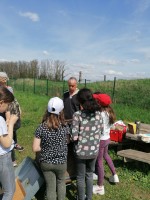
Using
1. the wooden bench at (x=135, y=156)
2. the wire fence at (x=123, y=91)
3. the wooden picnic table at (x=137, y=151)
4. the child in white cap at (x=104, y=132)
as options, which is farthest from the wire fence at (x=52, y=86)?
the child in white cap at (x=104, y=132)

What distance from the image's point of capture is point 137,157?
4984 mm

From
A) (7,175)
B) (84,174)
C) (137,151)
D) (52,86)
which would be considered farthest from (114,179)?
(52,86)

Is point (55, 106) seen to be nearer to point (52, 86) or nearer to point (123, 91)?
point (123, 91)

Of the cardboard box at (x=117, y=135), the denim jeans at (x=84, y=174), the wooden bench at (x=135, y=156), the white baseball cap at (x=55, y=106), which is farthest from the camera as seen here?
the cardboard box at (x=117, y=135)

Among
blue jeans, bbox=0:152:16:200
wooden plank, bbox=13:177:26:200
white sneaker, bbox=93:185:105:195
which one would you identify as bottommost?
white sneaker, bbox=93:185:105:195

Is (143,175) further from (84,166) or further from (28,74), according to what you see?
(28,74)

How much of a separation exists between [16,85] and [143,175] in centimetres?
2538

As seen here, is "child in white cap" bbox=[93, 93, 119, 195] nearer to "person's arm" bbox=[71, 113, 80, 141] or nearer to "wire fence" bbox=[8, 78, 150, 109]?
"person's arm" bbox=[71, 113, 80, 141]

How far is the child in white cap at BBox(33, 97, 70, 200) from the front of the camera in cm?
308

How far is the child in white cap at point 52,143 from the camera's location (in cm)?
308

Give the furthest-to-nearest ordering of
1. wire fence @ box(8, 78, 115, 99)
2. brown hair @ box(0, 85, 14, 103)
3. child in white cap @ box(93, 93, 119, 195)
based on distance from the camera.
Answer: wire fence @ box(8, 78, 115, 99) → child in white cap @ box(93, 93, 119, 195) → brown hair @ box(0, 85, 14, 103)

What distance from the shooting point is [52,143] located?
3139mm

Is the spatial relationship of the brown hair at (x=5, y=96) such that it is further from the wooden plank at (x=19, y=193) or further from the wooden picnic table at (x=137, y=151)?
the wooden picnic table at (x=137, y=151)

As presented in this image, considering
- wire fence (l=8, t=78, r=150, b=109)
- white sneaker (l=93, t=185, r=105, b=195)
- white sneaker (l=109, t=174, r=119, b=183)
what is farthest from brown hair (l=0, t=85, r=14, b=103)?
wire fence (l=8, t=78, r=150, b=109)
